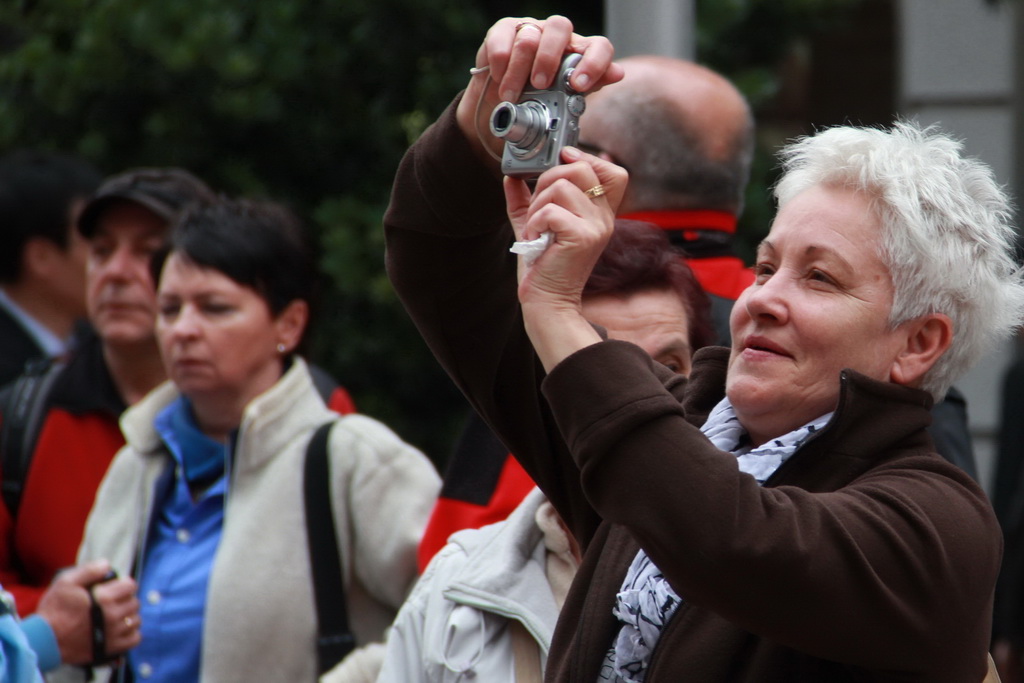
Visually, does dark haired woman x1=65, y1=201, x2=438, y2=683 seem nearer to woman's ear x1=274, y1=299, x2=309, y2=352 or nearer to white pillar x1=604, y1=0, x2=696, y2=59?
woman's ear x1=274, y1=299, x2=309, y2=352

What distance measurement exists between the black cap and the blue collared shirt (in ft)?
2.55

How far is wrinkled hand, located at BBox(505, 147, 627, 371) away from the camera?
172 cm

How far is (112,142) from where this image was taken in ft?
17.2

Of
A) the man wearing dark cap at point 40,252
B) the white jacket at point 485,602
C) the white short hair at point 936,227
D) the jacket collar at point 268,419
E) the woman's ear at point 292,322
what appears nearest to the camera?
the white short hair at point 936,227

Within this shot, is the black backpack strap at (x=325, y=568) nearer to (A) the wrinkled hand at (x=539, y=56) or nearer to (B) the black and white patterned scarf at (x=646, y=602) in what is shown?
(B) the black and white patterned scarf at (x=646, y=602)

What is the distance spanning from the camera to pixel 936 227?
6.19ft

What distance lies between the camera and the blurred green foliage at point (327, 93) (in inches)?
187

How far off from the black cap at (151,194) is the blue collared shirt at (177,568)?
78 centimetres

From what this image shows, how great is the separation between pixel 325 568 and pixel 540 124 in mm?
1866

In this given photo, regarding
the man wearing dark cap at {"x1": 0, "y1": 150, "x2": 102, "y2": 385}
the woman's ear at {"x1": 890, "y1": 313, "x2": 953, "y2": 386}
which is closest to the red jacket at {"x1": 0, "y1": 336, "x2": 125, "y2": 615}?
the man wearing dark cap at {"x1": 0, "y1": 150, "x2": 102, "y2": 385}

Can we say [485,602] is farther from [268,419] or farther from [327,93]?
[327,93]

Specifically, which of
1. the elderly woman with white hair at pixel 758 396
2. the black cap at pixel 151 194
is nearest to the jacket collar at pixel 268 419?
the black cap at pixel 151 194

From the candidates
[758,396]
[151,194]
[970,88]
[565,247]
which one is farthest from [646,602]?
[970,88]

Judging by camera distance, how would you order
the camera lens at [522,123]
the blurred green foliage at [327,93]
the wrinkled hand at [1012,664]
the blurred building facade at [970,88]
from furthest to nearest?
1. the blurred building facade at [970,88]
2. the wrinkled hand at [1012,664]
3. the blurred green foliage at [327,93]
4. the camera lens at [522,123]
